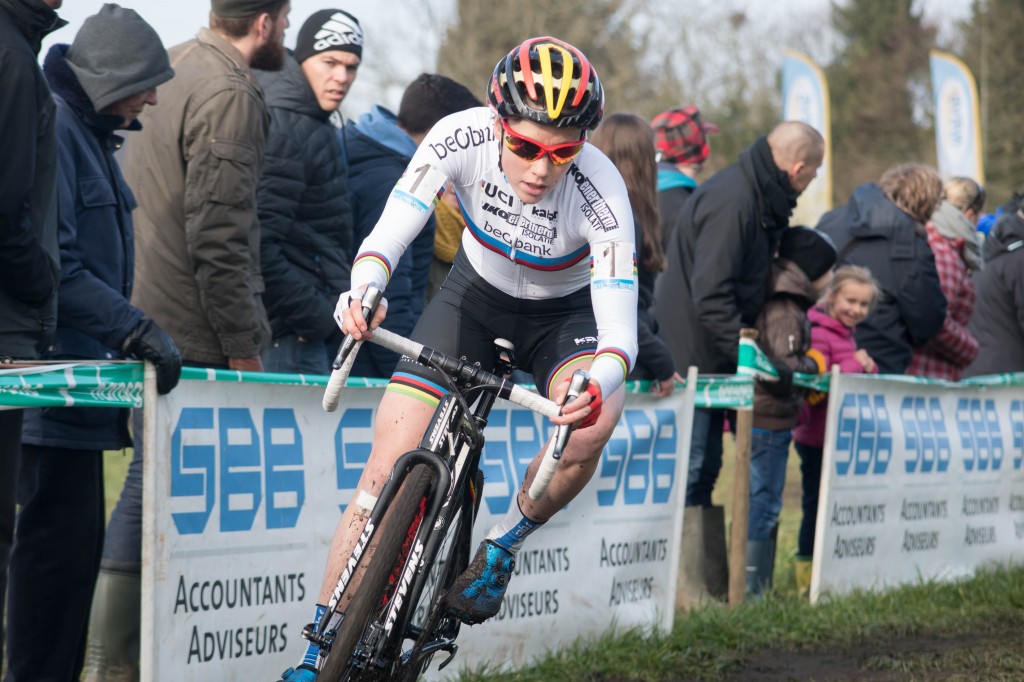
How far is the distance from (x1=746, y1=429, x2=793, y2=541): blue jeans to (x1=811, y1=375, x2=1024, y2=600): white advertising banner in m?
0.33

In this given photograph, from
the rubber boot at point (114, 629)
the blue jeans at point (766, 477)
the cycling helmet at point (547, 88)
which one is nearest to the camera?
the cycling helmet at point (547, 88)

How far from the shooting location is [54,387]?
13.6 feet

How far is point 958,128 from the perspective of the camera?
24344 mm

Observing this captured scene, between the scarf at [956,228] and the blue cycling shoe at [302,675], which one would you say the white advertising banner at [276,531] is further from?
the scarf at [956,228]

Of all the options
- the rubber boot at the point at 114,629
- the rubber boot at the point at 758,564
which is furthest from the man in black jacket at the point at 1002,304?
the rubber boot at the point at 114,629

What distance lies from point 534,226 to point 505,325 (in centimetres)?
42

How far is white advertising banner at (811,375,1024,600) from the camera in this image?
784 cm

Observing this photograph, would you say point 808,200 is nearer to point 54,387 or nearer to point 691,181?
point 691,181

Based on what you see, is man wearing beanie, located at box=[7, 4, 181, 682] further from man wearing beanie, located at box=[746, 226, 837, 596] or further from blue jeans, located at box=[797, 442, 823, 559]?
blue jeans, located at box=[797, 442, 823, 559]

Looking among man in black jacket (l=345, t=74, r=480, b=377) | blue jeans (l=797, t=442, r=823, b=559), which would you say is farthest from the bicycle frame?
blue jeans (l=797, t=442, r=823, b=559)

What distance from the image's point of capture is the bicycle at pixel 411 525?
12.4 feet

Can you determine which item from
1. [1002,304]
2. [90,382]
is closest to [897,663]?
[90,382]

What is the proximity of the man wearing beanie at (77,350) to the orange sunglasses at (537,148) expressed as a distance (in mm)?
1454

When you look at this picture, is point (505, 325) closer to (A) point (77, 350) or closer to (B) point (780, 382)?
(A) point (77, 350)
